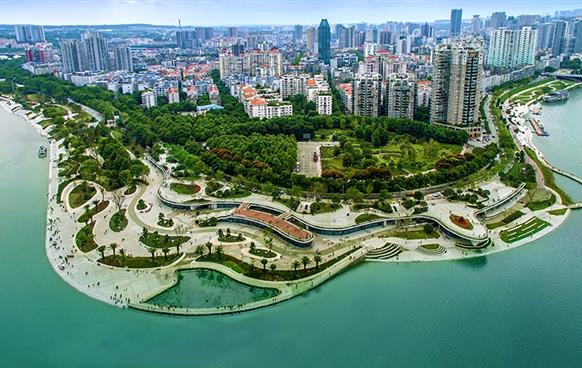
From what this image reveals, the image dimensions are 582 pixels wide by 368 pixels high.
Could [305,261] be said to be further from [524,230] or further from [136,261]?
[524,230]

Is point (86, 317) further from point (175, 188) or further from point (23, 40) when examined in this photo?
point (23, 40)

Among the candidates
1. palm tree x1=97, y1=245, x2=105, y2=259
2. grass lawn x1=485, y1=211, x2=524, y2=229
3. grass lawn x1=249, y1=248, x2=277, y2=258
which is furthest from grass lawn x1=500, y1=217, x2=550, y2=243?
palm tree x1=97, y1=245, x2=105, y2=259

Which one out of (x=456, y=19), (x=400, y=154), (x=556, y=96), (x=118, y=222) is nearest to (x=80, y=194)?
(x=118, y=222)

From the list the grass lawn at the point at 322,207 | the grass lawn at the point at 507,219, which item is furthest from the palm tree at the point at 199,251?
the grass lawn at the point at 507,219

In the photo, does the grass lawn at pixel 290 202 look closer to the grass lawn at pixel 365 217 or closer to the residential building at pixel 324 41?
the grass lawn at pixel 365 217

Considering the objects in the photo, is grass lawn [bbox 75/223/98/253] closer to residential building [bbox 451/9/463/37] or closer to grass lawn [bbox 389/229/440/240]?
grass lawn [bbox 389/229/440/240]

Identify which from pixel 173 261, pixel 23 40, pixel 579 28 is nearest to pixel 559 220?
pixel 173 261
